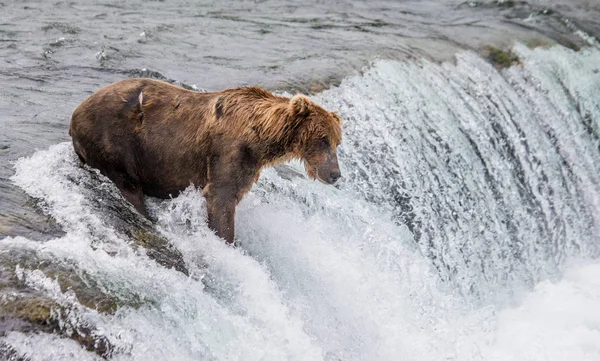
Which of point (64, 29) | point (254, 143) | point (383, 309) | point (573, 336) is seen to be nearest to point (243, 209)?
point (254, 143)

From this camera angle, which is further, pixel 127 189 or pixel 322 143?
pixel 127 189

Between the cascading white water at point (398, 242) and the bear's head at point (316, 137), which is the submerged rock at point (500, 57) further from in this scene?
the bear's head at point (316, 137)

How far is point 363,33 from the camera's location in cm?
1016

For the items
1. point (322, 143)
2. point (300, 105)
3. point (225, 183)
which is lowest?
point (225, 183)

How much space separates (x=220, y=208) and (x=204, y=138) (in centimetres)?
46

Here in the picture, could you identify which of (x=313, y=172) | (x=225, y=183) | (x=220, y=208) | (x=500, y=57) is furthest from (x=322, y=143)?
(x=500, y=57)

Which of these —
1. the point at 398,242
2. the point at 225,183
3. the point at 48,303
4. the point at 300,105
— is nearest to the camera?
the point at 48,303

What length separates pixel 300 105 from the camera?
479cm

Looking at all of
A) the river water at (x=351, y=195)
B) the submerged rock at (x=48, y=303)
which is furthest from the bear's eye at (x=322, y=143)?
the submerged rock at (x=48, y=303)

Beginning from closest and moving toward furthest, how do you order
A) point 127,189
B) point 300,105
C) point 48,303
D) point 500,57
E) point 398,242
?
1. point 48,303
2. point 300,105
3. point 127,189
4. point 398,242
5. point 500,57

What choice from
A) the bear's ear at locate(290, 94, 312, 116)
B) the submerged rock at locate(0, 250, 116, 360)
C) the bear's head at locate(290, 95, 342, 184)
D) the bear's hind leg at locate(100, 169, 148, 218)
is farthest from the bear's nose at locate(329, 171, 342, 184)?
the submerged rock at locate(0, 250, 116, 360)

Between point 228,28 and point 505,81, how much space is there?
353 cm

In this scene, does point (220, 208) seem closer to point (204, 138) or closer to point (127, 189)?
point (204, 138)

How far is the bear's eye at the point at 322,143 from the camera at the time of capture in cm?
491
